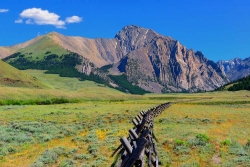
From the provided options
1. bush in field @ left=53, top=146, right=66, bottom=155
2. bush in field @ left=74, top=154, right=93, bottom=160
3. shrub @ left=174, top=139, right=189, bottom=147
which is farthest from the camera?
shrub @ left=174, top=139, right=189, bottom=147

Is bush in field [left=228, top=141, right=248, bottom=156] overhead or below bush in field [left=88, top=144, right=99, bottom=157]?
overhead

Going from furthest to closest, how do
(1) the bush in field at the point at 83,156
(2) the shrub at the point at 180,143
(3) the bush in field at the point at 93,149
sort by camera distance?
(2) the shrub at the point at 180,143 < (3) the bush in field at the point at 93,149 < (1) the bush in field at the point at 83,156

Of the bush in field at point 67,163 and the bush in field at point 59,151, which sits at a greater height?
the bush in field at point 59,151

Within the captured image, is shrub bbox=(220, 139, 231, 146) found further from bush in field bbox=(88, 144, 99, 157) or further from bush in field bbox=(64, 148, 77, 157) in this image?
bush in field bbox=(64, 148, 77, 157)

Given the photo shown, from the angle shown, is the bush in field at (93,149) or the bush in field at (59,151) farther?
the bush in field at (59,151)

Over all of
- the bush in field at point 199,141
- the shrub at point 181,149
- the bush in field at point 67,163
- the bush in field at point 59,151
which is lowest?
the bush in field at point 67,163

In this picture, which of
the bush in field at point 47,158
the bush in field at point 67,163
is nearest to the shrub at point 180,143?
the bush in field at point 67,163

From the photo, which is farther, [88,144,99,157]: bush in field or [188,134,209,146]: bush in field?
[188,134,209,146]: bush in field

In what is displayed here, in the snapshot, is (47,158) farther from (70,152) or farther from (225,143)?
(225,143)

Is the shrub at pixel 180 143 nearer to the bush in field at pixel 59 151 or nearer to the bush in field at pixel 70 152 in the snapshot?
the bush in field at pixel 70 152

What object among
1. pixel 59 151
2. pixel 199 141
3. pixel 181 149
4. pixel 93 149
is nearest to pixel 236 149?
pixel 199 141

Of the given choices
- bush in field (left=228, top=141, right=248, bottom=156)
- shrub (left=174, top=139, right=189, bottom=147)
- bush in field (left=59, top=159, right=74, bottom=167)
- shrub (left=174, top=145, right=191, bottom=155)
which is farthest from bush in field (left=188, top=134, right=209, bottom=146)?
bush in field (left=59, top=159, right=74, bottom=167)

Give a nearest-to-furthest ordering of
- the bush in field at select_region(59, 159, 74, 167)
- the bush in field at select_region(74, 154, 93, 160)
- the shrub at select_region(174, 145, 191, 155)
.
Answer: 1. the bush in field at select_region(59, 159, 74, 167)
2. the bush in field at select_region(74, 154, 93, 160)
3. the shrub at select_region(174, 145, 191, 155)

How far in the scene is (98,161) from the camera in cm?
1739
